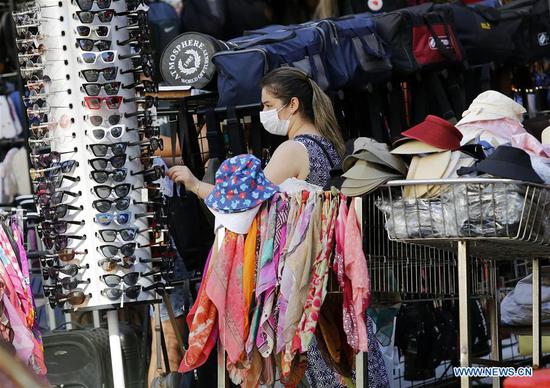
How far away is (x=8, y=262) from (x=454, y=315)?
309 centimetres

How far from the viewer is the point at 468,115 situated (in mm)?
5223

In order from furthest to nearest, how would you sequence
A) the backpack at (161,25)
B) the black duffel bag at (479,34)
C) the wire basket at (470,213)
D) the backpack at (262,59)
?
1. the backpack at (161,25)
2. the black duffel bag at (479,34)
3. the backpack at (262,59)
4. the wire basket at (470,213)

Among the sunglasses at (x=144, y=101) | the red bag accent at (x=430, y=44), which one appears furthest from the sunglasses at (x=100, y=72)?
the red bag accent at (x=430, y=44)

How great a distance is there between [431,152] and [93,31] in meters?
1.47

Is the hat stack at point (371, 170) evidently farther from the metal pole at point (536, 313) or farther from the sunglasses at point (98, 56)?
the sunglasses at point (98, 56)

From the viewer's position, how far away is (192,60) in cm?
643

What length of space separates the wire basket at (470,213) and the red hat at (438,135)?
21cm

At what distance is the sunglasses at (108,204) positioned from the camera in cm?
477

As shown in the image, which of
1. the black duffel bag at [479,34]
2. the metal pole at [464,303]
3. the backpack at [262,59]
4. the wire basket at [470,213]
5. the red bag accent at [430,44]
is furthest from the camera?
the black duffel bag at [479,34]

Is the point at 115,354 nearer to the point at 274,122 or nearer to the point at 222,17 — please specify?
the point at 274,122

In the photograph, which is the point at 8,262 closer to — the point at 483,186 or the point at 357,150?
the point at 357,150

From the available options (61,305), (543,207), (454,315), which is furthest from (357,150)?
(454,315)

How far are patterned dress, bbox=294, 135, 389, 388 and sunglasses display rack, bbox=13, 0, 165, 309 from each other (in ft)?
3.17

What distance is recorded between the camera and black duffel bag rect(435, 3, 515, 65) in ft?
25.3
